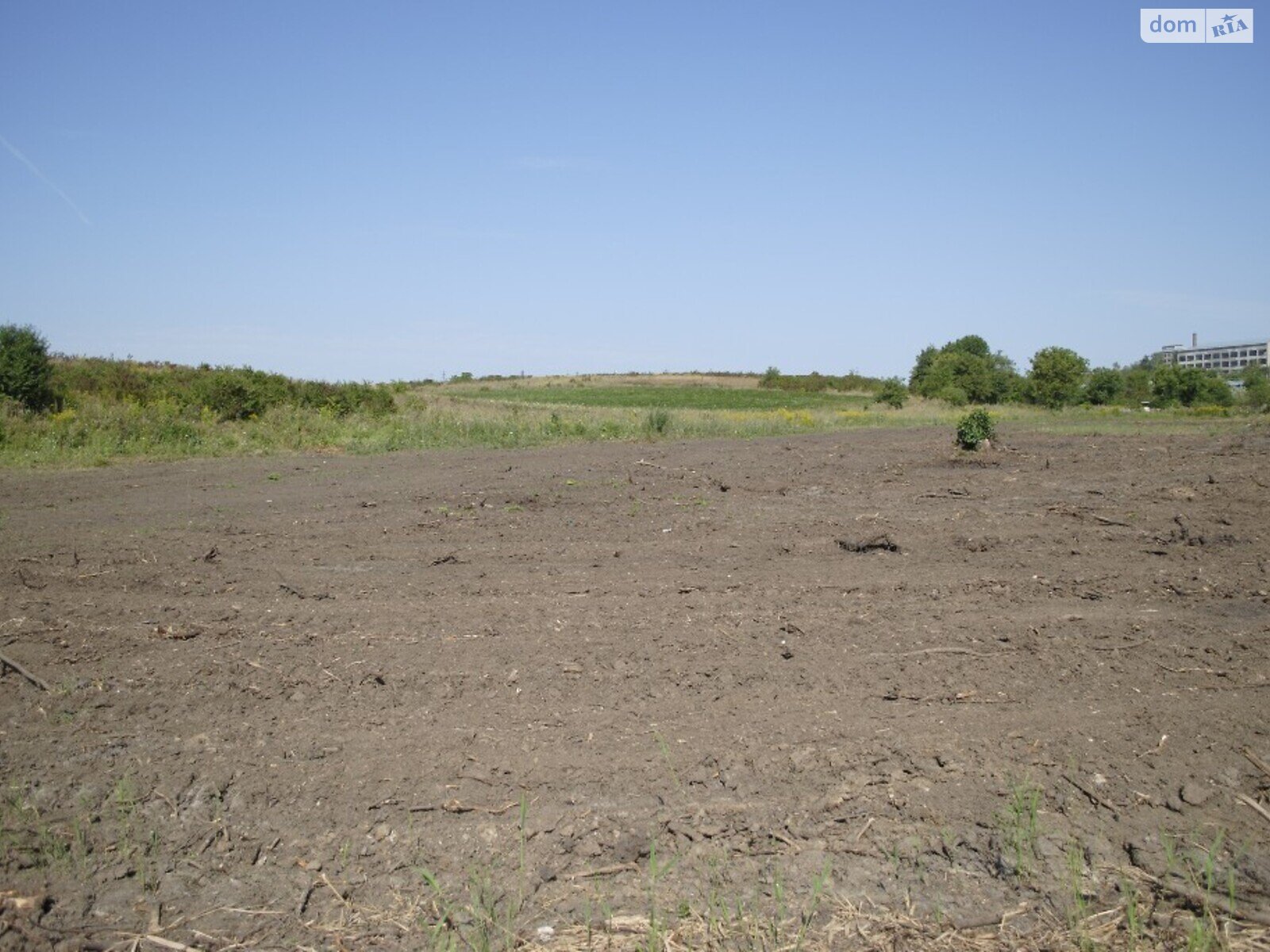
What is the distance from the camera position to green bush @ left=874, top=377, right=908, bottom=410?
149 feet

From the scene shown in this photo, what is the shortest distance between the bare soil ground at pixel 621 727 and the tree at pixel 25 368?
51.4 ft

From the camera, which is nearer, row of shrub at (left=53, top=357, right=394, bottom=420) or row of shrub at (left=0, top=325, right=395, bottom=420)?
row of shrub at (left=0, top=325, right=395, bottom=420)

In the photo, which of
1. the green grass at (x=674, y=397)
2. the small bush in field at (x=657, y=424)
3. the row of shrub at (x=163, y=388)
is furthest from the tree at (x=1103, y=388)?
the row of shrub at (x=163, y=388)

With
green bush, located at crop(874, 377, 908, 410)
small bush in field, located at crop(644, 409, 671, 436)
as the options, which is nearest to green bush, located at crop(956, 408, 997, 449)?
small bush in field, located at crop(644, 409, 671, 436)

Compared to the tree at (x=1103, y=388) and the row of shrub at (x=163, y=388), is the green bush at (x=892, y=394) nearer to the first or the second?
the tree at (x=1103, y=388)

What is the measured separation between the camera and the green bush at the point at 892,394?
45.3 metres

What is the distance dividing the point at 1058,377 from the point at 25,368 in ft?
161

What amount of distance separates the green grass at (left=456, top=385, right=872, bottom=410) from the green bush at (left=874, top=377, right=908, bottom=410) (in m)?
1.88

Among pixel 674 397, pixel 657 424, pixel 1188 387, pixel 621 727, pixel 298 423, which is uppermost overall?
pixel 674 397

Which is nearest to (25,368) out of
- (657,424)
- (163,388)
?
(163,388)

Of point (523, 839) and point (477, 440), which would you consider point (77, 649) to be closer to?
point (523, 839)

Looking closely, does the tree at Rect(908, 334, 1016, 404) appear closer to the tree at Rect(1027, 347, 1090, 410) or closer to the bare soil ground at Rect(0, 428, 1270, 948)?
the tree at Rect(1027, 347, 1090, 410)

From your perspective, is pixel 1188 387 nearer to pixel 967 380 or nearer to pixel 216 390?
pixel 967 380

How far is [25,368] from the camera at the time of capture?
20.9 metres
